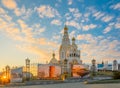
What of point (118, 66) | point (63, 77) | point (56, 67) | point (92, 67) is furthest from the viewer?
point (118, 66)

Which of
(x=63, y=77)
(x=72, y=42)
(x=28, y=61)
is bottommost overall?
(x=63, y=77)

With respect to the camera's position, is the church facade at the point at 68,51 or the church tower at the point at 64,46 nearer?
the church facade at the point at 68,51

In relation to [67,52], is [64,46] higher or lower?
higher

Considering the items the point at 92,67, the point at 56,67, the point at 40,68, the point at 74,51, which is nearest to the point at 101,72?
the point at 92,67

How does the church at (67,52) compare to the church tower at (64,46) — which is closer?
the church at (67,52)

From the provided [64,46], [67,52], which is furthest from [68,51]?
[64,46]

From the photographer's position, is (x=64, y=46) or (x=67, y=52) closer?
(x=67, y=52)

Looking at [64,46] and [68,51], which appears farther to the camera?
[64,46]

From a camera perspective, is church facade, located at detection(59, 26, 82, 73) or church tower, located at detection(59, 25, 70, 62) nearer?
church facade, located at detection(59, 26, 82, 73)

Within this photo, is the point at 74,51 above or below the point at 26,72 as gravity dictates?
above

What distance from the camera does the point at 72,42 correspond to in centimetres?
10669

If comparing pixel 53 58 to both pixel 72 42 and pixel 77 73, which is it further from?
pixel 77 73

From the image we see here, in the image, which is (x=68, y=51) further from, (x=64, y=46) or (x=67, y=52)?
(x=64, y=46)

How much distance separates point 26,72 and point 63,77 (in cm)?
1227
